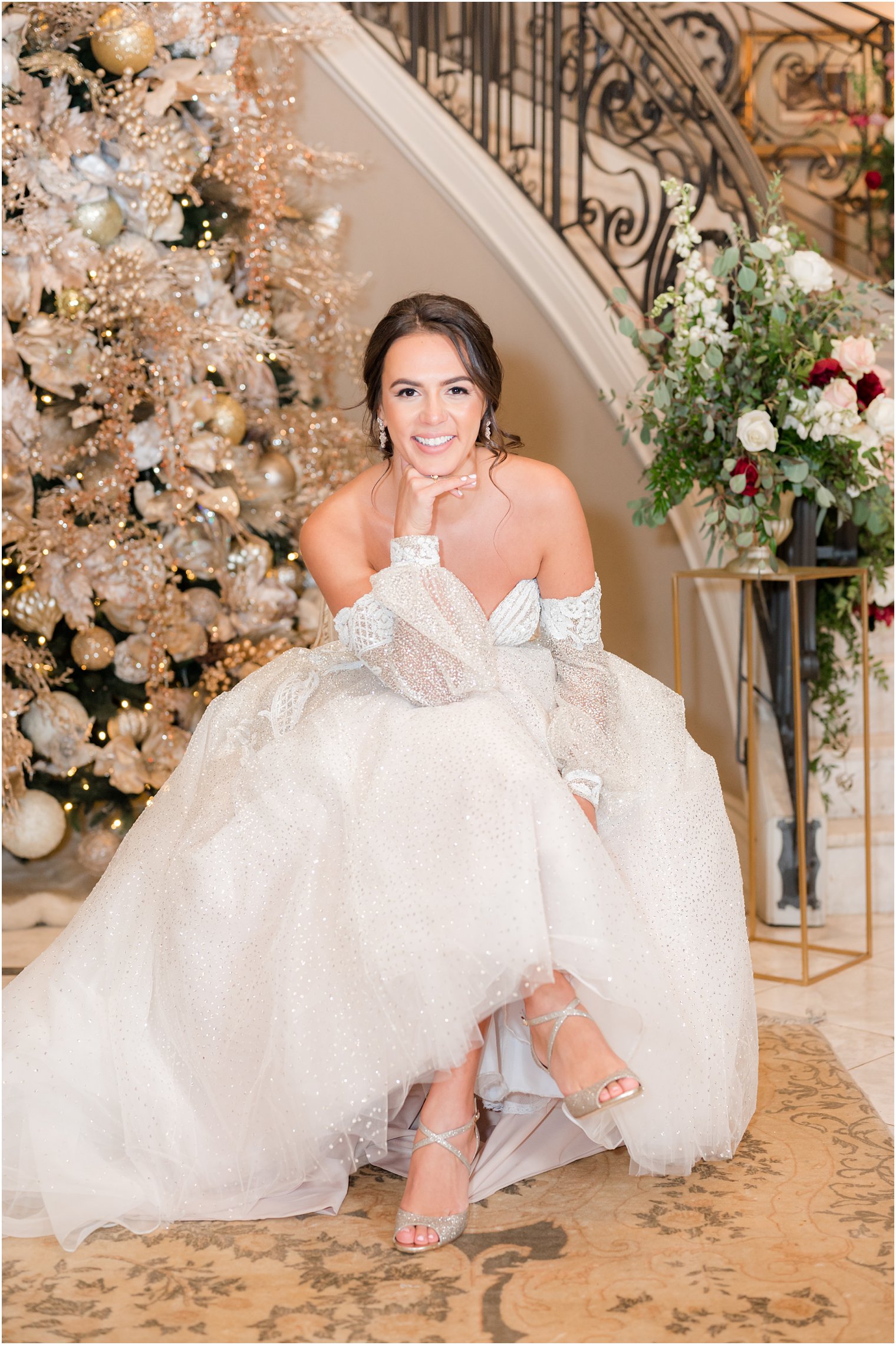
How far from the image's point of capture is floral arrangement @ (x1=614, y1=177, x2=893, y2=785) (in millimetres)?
2979

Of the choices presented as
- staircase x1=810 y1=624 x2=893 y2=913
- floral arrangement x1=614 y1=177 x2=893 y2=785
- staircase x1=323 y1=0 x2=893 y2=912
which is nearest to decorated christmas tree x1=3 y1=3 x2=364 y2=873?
staircase x1=323 y1=0 x2=893 y2=912

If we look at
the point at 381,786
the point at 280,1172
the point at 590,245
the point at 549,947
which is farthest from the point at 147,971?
the point at 590,245

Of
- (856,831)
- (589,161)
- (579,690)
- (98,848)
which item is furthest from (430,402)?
(589,161)

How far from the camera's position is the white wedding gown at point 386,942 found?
181cm

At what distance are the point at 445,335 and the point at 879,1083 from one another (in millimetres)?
1662

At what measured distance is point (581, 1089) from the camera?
1803 mm

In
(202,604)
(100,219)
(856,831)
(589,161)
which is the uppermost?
(589,161)

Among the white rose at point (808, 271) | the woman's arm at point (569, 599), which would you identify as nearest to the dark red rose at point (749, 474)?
the white rose at point (808, 271)

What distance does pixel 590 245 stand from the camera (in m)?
4.00

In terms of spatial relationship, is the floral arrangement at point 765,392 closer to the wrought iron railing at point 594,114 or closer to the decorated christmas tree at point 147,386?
the wrought iron railing at point 594,114

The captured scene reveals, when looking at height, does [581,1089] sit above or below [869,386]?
below

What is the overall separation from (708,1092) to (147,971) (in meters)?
A: 0.93

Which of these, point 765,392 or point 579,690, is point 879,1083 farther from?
point 765,392

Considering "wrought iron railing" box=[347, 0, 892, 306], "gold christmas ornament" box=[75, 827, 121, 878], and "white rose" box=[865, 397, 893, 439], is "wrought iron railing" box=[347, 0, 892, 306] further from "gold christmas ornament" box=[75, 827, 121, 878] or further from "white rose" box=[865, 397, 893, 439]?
"gold christmas ornament" box=[75, 827, 121, 878]
